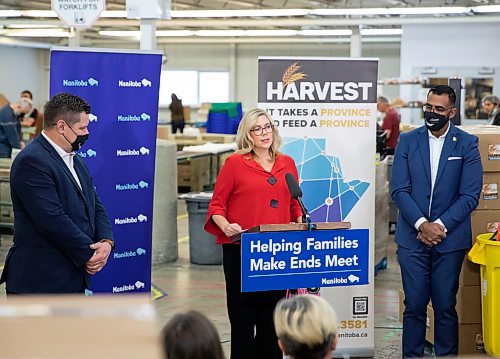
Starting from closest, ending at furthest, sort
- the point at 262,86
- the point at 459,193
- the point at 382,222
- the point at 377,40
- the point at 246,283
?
the point at 246,283 < the point at 459,193 < the point at 262,86 < the point at 382,222 < the point at 377,40

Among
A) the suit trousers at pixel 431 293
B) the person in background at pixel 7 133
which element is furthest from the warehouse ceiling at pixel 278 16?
the suit trousers at pixel 431 293

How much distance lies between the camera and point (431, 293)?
5051 mm

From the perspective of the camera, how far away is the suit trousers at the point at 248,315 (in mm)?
4535

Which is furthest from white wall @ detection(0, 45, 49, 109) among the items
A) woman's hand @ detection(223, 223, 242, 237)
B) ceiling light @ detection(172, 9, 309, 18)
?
woman's hand @ detection(223, 223, 242, 237)

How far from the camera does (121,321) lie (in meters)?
1.49

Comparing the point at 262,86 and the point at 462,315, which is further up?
the point at 262,86

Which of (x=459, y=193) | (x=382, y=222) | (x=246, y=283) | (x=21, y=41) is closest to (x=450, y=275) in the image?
(x=459, y=193)

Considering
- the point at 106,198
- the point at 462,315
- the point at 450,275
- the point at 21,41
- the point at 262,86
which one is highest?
the point at 21,41

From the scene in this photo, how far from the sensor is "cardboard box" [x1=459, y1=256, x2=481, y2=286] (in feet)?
17.7

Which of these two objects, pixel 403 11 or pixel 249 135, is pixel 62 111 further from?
pixel 403 11

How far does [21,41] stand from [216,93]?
6686 mm

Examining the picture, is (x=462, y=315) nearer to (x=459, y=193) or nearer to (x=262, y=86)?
(x=459, y=193)

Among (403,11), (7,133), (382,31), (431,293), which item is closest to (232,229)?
(431,293)

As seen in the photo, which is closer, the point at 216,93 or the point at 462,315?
the point at 462,315
